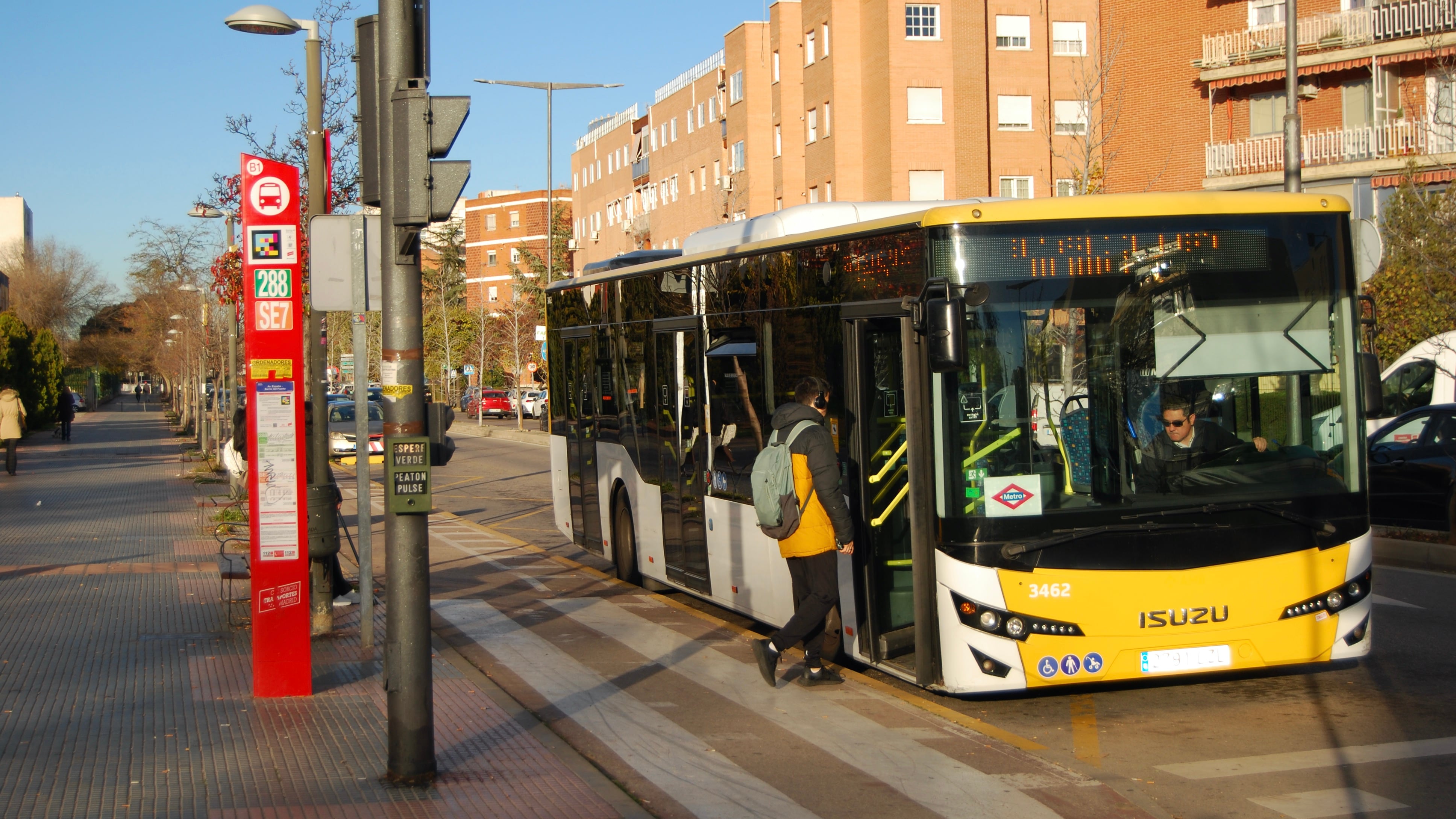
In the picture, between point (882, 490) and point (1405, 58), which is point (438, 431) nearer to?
point (882, 490)

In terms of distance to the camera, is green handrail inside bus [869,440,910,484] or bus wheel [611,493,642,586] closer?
green handrail inside bus [869,440,910,484]

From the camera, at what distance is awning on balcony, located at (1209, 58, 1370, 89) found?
34281 millimetres

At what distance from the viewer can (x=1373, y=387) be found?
25.1 ft

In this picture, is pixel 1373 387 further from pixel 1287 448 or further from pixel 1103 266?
pixel 1103 266

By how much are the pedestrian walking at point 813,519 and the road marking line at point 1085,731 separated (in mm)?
1527

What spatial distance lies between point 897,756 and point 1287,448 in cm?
278

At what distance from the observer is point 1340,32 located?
3425 cm

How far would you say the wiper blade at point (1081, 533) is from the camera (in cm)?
696

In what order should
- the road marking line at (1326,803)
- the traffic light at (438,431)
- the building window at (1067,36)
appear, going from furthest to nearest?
1. the building window at (1067,36)
2. the traffic light at (438,431)
3. the road marking line at (1326,803)

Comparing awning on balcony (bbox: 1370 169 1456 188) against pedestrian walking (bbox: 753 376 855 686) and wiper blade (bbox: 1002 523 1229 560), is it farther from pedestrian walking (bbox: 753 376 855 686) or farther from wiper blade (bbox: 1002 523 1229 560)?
pedestrian walking (bbox: 753 376 855 686)

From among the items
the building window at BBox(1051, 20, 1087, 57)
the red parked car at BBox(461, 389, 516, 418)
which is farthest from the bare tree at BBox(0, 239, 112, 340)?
the building window at BBox(1051, 20, 1087, 57)

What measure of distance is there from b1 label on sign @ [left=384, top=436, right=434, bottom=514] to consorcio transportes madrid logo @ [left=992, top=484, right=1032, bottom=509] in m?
2.94

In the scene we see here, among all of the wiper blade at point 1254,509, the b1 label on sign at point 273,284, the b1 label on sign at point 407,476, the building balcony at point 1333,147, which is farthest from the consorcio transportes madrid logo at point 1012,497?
the building balcony at point 1333,147

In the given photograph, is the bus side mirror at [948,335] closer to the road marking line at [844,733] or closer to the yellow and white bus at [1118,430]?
the yellow and white bus at [1118,430]
